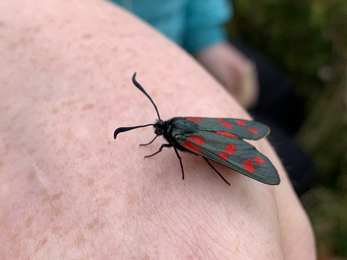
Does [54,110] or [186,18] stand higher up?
[54,110]

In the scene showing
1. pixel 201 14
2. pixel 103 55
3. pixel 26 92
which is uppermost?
pixel 103 55

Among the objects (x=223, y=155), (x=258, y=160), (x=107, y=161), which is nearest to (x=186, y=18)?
(x=223, y=155)

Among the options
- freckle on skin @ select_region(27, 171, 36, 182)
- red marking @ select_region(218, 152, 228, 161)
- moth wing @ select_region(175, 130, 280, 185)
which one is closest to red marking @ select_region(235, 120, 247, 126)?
moth wing @ select_region(175, 130, 280, 185)

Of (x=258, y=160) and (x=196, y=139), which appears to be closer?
(x=258, y=160)

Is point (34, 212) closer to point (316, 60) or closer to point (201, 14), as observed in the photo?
point (201, 14)

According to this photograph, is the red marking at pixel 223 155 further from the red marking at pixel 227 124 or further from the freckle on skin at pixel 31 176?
the freckle on skin at pixel 31 176

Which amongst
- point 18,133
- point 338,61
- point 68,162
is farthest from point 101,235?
point 338,61

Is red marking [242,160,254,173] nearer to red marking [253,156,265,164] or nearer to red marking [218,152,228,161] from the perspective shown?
red marking [253,156,265,164]

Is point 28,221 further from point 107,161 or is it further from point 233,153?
point 233,153
